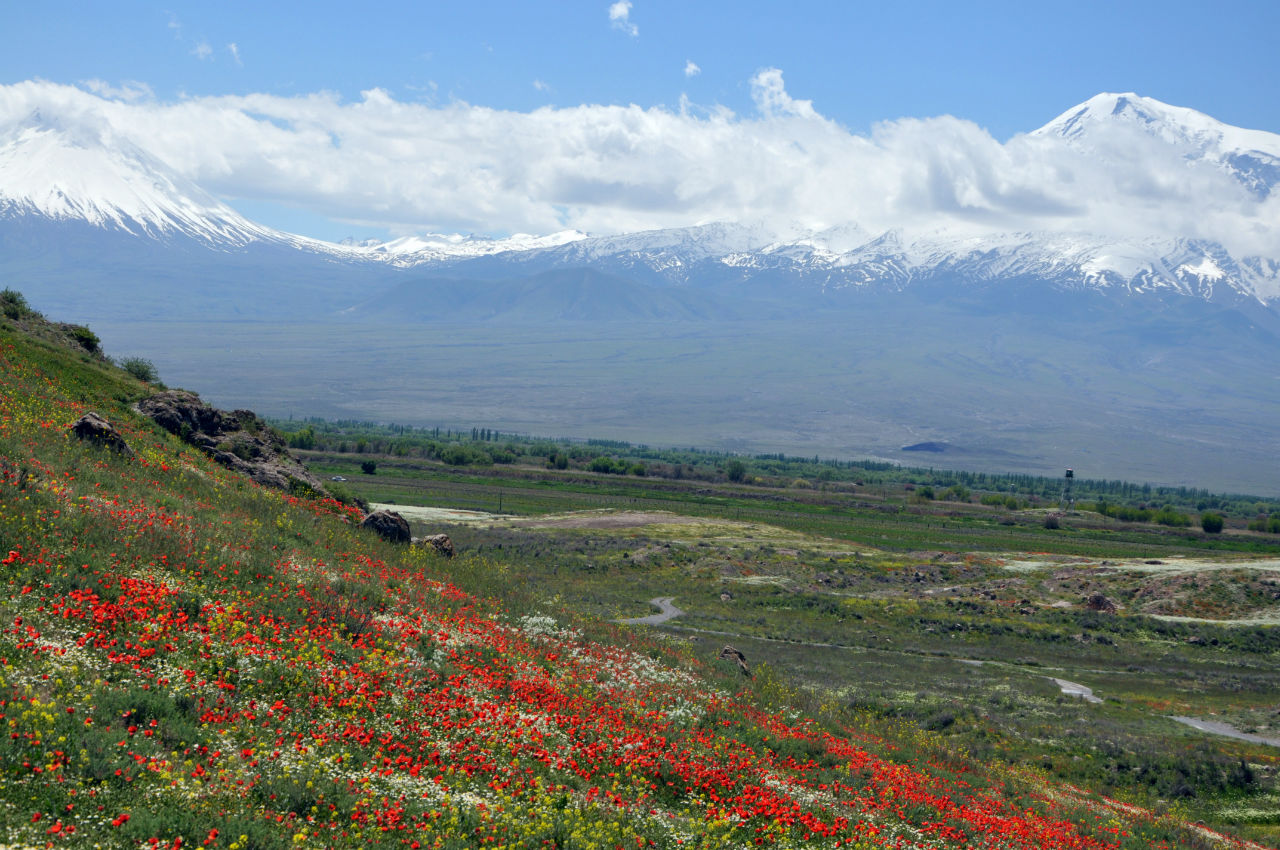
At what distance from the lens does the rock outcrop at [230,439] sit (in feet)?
92.5

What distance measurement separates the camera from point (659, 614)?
1688 inches

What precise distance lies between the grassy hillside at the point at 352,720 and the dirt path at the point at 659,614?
16736 millimetres

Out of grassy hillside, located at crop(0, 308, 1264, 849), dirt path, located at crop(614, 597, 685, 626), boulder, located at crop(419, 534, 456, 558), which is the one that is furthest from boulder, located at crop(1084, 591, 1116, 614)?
boulder, located at crop(419, 534, 456, 558)

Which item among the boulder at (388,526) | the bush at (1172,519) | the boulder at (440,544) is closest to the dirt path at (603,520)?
the boulder at (440,544)

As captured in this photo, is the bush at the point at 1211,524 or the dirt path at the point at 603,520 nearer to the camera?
the dirt path at the point at 603,520

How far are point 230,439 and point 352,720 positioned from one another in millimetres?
21242

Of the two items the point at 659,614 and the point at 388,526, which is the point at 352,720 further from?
the point at 659,614

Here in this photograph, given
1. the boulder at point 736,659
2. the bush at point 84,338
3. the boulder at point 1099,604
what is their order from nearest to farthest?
1. the boulder at point 736,659
2. the bush at point 84,338
3. the boulder at point 1099,604

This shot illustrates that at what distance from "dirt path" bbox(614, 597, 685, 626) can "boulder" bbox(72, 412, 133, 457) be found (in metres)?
20.4

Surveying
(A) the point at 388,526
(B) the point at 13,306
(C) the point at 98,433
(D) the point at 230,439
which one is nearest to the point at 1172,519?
(A) the point at 388,526

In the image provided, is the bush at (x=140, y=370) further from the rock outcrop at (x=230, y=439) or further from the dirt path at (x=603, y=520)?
the dirt path at (x=603, y=520)

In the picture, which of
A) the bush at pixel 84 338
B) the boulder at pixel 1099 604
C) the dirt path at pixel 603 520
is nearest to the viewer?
the bush at pixel 84 338

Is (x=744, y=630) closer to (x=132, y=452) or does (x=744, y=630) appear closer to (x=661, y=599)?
(x=661, y=599)

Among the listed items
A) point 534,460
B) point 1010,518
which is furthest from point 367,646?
point 534,460
